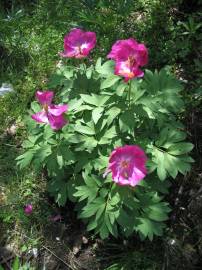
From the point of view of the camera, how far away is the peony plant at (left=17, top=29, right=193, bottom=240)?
2.31 meters

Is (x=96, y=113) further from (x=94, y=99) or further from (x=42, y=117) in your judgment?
(x=42, y=117)

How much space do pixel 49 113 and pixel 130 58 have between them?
54cm

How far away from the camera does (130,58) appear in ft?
6.78

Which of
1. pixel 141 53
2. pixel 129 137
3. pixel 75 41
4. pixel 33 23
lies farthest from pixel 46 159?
pixel 33 23

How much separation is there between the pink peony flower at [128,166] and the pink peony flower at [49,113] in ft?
1.37

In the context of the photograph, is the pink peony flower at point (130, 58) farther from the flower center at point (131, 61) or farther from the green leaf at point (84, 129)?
the green leaf at point (84, 129)

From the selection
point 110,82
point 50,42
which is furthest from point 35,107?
point 50,42

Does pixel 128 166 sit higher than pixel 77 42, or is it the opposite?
pixel 77 42

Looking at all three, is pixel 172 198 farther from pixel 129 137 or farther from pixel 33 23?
pixel 33 23

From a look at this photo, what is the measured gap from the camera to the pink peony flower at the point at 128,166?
2074 millimetres

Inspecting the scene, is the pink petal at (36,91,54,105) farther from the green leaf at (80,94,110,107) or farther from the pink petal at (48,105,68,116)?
the green leaf at (80,94,110,107)

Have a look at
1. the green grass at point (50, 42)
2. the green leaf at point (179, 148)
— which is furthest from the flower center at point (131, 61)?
the green grass at point (50, 42)

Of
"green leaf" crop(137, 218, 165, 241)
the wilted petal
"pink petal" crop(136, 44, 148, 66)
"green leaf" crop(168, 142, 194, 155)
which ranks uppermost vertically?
"pink petal" crop(136, 44, 148, 66)

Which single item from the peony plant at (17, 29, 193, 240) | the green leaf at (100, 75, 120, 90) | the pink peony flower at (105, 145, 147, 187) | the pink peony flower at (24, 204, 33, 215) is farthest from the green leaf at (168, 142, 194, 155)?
the pink peony flower at (24, 204, 33, 215)
